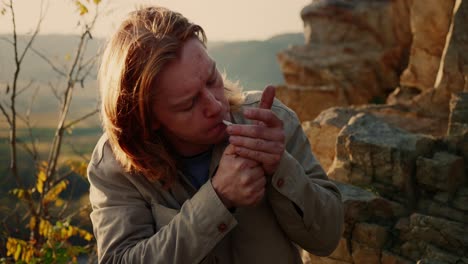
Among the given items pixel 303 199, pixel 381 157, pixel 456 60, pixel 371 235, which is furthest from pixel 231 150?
pixel 456 60

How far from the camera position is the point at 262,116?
1.94 m

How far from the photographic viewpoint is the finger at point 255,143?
1941mm

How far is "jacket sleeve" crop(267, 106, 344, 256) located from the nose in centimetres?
38

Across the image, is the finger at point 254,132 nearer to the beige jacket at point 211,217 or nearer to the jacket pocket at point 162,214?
the beige jacket at point 211,217

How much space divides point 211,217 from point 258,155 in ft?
1.13

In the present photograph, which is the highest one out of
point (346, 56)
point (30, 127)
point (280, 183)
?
point (280, 183)

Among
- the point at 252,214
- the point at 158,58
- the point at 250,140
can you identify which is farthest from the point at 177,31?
the point at 252,214

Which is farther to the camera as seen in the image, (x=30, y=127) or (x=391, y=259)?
(x=30, y=127)

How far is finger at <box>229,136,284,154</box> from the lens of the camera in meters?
1.94

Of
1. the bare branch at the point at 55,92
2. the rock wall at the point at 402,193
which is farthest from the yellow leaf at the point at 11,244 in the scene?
the rock wall at the point at 402,193

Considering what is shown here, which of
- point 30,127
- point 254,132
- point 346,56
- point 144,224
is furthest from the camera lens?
point 346,56

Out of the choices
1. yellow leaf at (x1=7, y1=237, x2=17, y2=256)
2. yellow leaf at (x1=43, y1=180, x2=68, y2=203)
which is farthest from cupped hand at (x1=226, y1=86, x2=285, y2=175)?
yellow leaf at (x1=43, y1=180, x2=68, y2=203)

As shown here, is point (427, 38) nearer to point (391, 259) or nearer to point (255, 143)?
point (391, 259)

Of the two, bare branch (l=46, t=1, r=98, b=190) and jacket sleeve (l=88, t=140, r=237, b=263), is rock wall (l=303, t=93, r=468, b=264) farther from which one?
bare branch (l=46, t=1, r=98, b=190)
